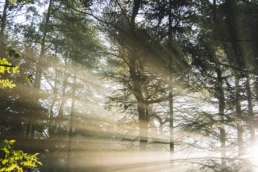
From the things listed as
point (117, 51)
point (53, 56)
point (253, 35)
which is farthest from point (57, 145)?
point (253, 35)

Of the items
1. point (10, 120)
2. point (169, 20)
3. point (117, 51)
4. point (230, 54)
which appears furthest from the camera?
point (10, 120)

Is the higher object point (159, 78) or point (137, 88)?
point (159, 78)

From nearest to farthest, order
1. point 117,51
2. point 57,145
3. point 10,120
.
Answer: point 117,51 < point 10,120 < point 57,145

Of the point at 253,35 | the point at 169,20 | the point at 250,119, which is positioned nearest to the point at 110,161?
the point at 250,119

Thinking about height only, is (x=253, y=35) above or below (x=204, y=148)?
above

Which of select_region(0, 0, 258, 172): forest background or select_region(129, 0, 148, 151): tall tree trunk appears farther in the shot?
select_region(129, 0, 148, 151): tall tree trunk

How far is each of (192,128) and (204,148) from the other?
124 centimetres

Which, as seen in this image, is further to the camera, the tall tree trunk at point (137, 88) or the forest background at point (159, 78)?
the tall tree trunk at point (137, 88)

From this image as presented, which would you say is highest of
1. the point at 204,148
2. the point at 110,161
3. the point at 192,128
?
the point at 192,128

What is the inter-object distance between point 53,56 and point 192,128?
1021 centimetres

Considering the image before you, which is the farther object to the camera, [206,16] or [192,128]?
[192,128]

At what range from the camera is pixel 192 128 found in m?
8.86

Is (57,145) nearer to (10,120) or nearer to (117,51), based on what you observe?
(10,120)

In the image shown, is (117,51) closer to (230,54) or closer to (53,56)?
(230,54)
